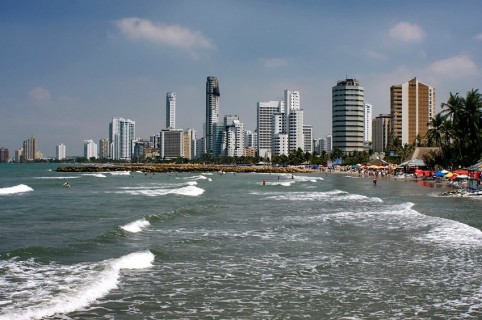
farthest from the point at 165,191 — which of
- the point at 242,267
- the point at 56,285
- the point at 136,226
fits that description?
the point at 56,285

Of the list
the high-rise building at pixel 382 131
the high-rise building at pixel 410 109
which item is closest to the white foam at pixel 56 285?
the high-rise building at pixel 410 109

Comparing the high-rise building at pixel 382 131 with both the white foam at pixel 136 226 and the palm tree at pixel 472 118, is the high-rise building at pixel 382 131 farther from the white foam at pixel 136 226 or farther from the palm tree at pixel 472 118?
the white foam at pixel 136 226

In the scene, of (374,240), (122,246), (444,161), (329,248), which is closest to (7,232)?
(122,246)

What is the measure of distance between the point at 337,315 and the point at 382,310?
3.22ft

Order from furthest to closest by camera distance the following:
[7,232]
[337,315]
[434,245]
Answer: [7,232] → [434,245] → [337,315]

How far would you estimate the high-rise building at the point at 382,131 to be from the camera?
181 meters

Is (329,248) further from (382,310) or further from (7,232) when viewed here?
(7,232)

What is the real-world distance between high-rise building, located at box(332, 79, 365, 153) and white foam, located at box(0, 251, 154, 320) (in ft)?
511

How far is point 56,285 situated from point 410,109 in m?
158

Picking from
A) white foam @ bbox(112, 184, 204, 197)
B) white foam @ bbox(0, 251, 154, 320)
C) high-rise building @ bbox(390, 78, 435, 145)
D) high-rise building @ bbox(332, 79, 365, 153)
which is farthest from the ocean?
high-rise building @ bbox(332, 79, 365, 153)

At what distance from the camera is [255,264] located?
1395 centimetres

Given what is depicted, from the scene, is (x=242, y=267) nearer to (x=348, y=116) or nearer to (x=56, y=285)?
(x=56, y=285)

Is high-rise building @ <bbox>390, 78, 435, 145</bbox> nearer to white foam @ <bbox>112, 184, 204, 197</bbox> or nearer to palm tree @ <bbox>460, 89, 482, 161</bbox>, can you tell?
palm tree @ <bbox>460, 89, 482, 161</bbox>

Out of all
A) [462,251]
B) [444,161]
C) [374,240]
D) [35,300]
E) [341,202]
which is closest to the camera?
[35,300]
